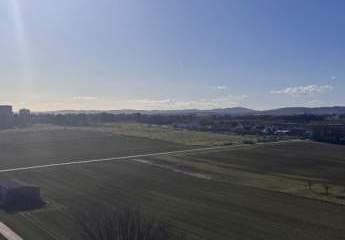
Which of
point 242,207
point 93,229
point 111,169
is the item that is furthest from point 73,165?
point 93,229

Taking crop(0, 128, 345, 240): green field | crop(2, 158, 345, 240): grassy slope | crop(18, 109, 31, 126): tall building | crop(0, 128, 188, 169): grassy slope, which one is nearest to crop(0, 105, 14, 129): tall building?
crop(18, 109, 31, 126): tall building

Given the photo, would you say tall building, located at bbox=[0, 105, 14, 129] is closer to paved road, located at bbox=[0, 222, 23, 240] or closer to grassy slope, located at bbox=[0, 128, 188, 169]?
grassy slope, located at bbox=[0, 128, 188, 169]

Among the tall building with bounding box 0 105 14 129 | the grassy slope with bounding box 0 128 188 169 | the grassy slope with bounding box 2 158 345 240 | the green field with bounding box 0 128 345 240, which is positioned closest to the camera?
the grassy slope with bounding box 2 158 345 240

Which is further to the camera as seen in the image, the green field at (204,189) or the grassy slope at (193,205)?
the green field at (204,189)

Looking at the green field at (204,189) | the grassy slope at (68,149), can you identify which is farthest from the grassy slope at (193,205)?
the grassy slope at (68,149)

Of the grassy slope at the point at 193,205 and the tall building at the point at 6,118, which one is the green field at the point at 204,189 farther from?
the tall building at the point at 6,118

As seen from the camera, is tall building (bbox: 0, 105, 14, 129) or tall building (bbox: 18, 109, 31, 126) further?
tall building (bbox: 18, 109, 31, 126)

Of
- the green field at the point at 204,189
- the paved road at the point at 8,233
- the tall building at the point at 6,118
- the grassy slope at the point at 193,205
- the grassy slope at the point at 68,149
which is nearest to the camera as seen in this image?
the paved road at the point at 8,233
